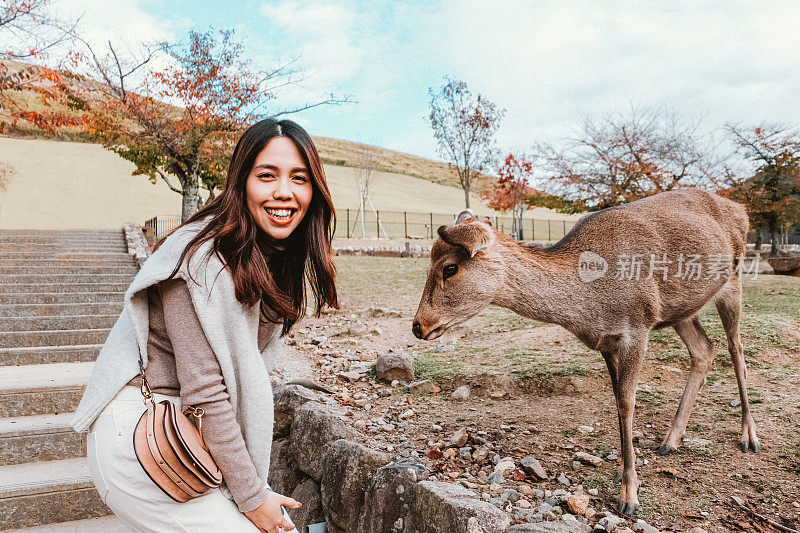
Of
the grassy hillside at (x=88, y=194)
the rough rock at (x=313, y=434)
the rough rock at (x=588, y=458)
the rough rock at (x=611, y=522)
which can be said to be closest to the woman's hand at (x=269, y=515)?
the rough rock at (x=611, y=522)

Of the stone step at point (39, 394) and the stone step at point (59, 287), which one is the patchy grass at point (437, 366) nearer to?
the stone step at point (39, 394)

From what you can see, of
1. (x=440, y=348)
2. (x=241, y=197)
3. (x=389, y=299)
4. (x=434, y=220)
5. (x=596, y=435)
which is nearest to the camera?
(x=241, y=197)

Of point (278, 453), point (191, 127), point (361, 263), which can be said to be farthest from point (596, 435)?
point (191, 127)

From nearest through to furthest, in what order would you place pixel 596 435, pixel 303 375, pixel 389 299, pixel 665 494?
pixel 665 494 → pixel 596 435 → pixel 303 375 → pixel 389 299

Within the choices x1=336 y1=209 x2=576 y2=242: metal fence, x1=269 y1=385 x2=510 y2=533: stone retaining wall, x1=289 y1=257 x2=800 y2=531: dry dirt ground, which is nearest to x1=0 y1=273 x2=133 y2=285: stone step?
x1=289 y1=257 x2=800 y2=531: dry dirt ground

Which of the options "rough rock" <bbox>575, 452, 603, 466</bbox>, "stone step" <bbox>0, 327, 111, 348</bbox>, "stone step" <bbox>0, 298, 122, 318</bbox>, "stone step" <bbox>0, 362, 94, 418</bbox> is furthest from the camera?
"stone step" <bbox>0, 298, 122, 318</bbox>

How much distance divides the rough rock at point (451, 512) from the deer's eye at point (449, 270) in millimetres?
1251

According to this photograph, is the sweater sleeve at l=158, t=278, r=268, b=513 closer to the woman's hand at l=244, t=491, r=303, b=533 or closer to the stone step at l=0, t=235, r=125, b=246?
the woman's hand at l=244, t=491, r=303, b=533

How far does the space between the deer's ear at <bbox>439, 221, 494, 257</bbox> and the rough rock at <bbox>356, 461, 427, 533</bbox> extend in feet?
4.19

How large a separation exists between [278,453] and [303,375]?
1539 mm

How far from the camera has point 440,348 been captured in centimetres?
643

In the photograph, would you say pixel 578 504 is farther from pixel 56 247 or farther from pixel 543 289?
pixel 56 247

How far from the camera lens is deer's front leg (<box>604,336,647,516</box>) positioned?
9.60ft

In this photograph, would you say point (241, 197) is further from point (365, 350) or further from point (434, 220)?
point (434, 220)
